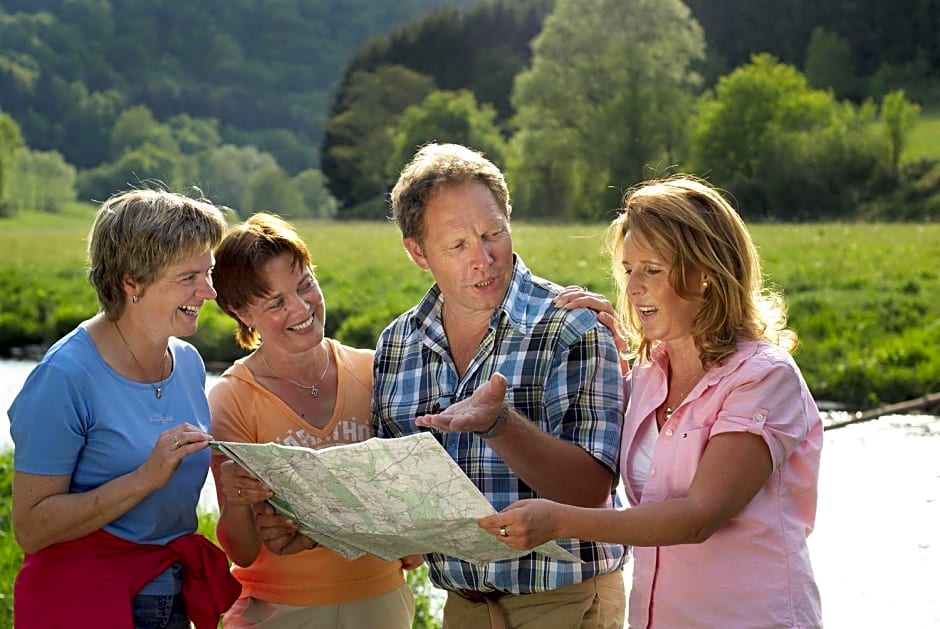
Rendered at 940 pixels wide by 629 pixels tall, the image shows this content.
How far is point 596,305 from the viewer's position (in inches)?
118

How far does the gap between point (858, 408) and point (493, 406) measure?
396 inches

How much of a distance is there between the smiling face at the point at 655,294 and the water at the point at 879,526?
13.3ft

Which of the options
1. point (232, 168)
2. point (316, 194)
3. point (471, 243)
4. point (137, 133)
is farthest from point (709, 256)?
point (137, 133)

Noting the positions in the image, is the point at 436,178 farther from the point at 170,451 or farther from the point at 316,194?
the point at 316,194

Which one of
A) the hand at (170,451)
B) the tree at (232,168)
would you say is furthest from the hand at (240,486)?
the tree at (232,168)

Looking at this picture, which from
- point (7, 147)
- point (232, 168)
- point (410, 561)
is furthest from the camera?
point (232, 168)

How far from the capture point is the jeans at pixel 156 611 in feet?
9.73

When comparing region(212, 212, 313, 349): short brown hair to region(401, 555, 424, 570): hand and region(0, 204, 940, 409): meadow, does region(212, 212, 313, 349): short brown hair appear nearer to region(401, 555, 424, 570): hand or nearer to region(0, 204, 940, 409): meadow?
region(401, 555, 424, 570): hand

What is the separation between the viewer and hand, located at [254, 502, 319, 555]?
305 centimetres

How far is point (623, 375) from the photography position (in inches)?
122

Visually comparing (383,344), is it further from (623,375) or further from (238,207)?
(238,207)

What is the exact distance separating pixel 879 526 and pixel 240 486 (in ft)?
18.9

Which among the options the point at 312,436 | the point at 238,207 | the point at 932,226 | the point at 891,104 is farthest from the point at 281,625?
the point at 238,207

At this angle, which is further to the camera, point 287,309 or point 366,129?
point 366,129
